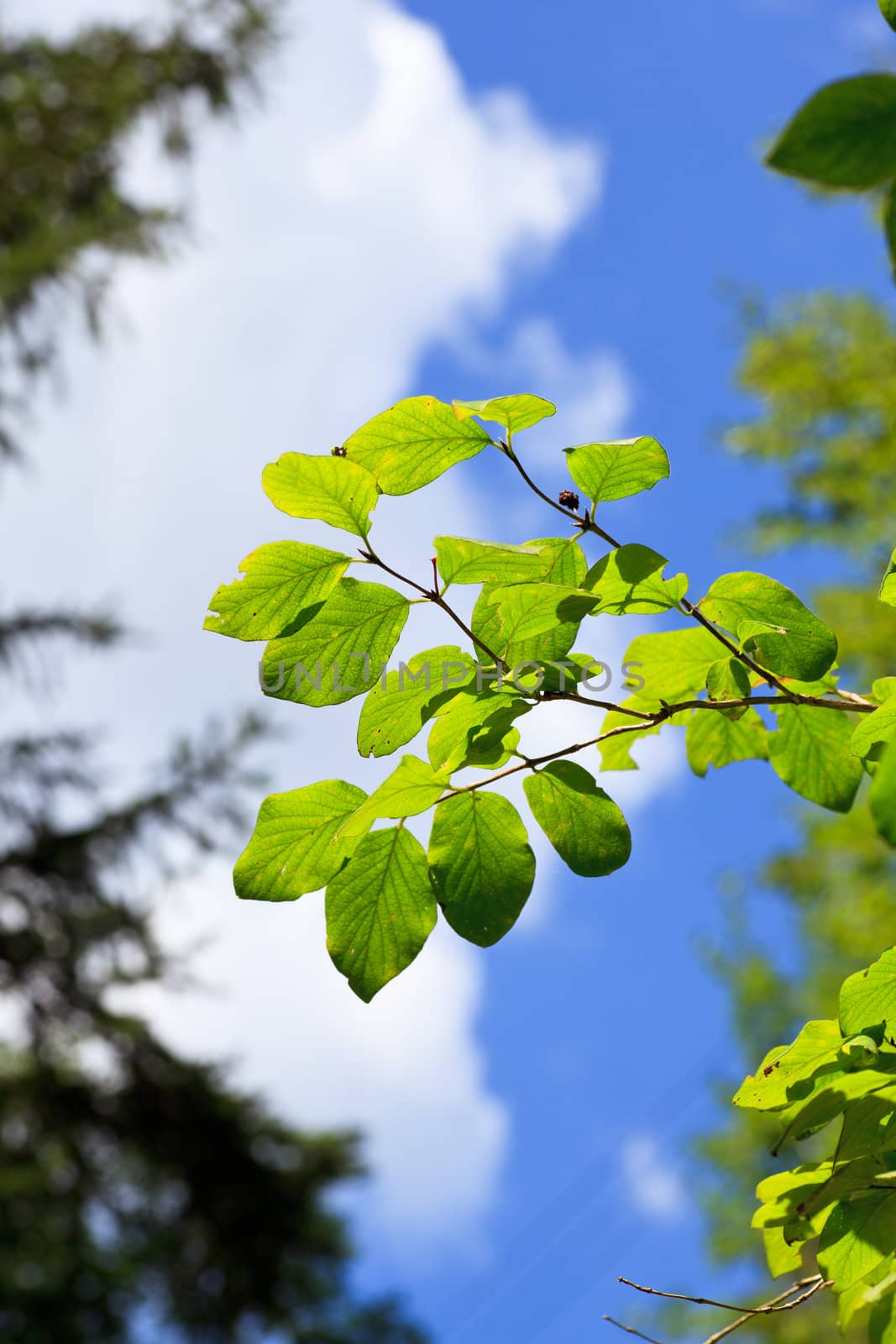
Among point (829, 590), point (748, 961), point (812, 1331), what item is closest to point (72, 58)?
point (829, 590)

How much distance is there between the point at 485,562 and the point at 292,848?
0.18 metres

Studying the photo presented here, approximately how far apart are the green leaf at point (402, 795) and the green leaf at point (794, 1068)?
0.69 ft

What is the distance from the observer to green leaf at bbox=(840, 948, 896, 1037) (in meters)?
0.53

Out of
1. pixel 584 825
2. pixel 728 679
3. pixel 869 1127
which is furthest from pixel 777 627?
pixel 869 1127

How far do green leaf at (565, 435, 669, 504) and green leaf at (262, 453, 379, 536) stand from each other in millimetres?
112

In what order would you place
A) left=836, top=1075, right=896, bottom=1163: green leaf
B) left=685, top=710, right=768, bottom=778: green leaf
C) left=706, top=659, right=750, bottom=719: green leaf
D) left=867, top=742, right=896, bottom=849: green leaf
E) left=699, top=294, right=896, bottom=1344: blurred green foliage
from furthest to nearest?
left=699, top=294, right=896, bottom=1344: blurred green foliage, left=685, top=710, right=768, bottom=778: green leaf, left=706, top=659, right=750, bottom=719: green leaf, left=836, top=1075, right=896, bottom=1163: green leaf, left=867, top=742, right=896, bottom=849: green leaf

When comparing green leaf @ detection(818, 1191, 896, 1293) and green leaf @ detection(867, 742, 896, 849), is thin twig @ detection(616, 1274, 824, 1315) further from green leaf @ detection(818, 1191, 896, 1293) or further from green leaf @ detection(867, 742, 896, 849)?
green leaf @ detection(867, 742, 896, 849)

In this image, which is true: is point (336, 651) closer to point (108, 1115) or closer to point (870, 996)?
point (870, 996)

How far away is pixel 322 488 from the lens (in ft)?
1.82

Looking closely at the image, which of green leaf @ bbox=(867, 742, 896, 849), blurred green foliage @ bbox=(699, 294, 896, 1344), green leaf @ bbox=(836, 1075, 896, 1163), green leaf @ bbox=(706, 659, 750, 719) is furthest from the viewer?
blurred green foliage @ bbox=(699, 294, 896, 1344)

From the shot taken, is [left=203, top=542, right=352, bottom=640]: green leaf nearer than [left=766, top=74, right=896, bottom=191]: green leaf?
No

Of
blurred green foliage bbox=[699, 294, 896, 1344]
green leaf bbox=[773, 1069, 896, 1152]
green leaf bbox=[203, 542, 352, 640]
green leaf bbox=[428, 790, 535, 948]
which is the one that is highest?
blurred green foliage bbox=[699, 294, 896, 1344]

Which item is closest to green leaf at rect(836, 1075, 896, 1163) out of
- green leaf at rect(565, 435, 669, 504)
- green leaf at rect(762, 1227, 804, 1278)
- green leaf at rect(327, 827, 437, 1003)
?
green leaf at rect(762, 1227, 804, 1278)

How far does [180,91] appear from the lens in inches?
295
